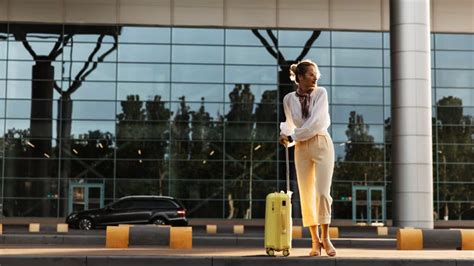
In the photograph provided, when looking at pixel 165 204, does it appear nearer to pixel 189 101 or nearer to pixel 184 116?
pixel 184 116

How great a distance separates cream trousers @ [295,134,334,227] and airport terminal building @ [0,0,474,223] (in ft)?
90.5

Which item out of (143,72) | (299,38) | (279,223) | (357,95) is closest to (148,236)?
(279,223)

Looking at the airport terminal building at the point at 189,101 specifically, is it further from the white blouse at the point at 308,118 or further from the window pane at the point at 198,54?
the white blouse at the point at 308,118

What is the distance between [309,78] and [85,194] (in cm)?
2853

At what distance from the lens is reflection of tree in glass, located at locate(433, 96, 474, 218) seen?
1419 inches

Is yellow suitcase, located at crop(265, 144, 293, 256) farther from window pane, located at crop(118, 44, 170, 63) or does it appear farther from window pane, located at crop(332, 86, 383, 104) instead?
window pane, located at crop(332, 86, 383, 104)

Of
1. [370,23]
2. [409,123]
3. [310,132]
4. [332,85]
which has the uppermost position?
[370,23]

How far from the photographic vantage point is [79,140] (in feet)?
113

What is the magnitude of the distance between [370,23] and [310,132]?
2940cm

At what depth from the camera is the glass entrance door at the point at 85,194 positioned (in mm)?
34562

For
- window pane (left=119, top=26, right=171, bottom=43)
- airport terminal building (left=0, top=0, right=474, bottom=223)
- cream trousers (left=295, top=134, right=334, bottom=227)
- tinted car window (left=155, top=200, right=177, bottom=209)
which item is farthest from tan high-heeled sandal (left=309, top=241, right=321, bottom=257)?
window pane (left=119, top=26, right=171, bottom=43)

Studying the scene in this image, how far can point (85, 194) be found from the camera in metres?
34.6

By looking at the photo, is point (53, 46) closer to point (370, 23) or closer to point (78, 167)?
point (78, 167)

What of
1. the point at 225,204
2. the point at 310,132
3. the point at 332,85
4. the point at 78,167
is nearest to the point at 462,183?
the point at 332,85
